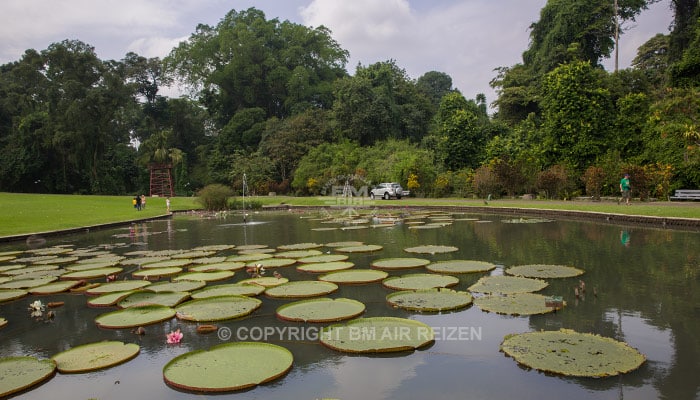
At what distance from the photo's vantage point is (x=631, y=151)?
23141 mm

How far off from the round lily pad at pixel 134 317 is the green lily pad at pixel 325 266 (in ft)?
8.67

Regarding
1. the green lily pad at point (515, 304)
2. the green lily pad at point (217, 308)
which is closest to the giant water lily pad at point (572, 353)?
the green lily pad at point (515, 304)

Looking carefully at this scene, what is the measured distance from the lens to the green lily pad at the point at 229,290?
6.11 m

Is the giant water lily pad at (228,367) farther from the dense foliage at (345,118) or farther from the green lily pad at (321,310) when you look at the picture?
the dense foliage at (345,118)

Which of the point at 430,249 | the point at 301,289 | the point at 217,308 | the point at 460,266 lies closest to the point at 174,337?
the point at 217,308

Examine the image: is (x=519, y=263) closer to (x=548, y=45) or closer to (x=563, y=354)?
(x=563, y=354)

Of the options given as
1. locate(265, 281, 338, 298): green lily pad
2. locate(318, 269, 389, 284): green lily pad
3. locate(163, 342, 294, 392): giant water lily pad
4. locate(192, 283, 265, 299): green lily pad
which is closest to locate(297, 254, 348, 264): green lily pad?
locate(318, 269, 389, 284): green lily pad

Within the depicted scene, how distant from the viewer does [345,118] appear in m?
39.7

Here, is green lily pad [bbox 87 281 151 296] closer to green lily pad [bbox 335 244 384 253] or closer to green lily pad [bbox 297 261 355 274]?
green lily pad [bbox 297 261 355 274]

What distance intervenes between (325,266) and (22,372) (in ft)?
15.4

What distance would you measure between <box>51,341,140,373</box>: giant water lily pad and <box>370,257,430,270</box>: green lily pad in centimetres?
437

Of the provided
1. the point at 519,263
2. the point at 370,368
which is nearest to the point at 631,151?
the point at 519,263

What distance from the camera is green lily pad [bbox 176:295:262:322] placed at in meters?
5.19

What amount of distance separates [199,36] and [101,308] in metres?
54.8
